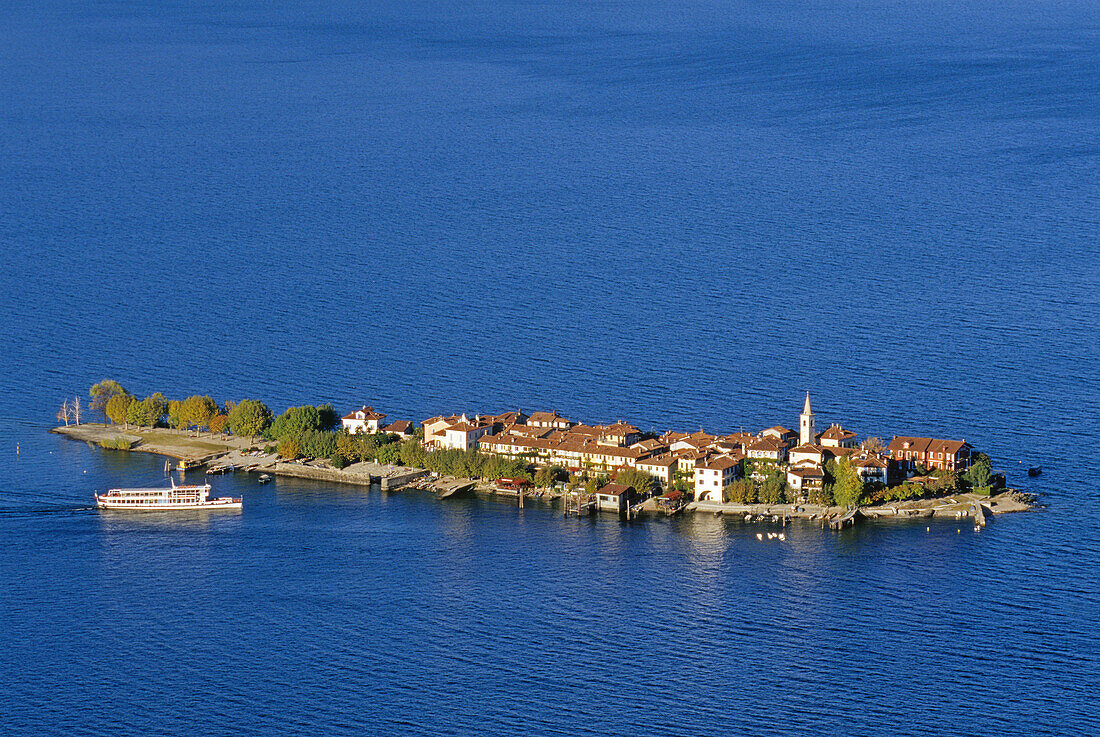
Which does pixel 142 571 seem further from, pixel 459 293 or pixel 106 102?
pixel 106 102

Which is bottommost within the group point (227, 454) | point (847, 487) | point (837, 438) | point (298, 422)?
point (847, 487)

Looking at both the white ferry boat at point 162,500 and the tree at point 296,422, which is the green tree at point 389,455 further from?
the white ferry boat at point 162,500

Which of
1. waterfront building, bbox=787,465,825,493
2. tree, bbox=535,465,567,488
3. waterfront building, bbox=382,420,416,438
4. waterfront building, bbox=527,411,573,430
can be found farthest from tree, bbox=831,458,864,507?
waterfront building, bbox=382,420,416,438

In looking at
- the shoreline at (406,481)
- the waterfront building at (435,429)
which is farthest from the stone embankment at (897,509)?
the waterfront building at (435,429)

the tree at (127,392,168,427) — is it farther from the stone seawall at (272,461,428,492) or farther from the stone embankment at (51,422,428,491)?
the stone seawall at (272,461,428,492)

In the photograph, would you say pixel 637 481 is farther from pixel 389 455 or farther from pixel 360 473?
pixel 360 473

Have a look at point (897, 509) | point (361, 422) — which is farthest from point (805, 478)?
point (361, 422)
